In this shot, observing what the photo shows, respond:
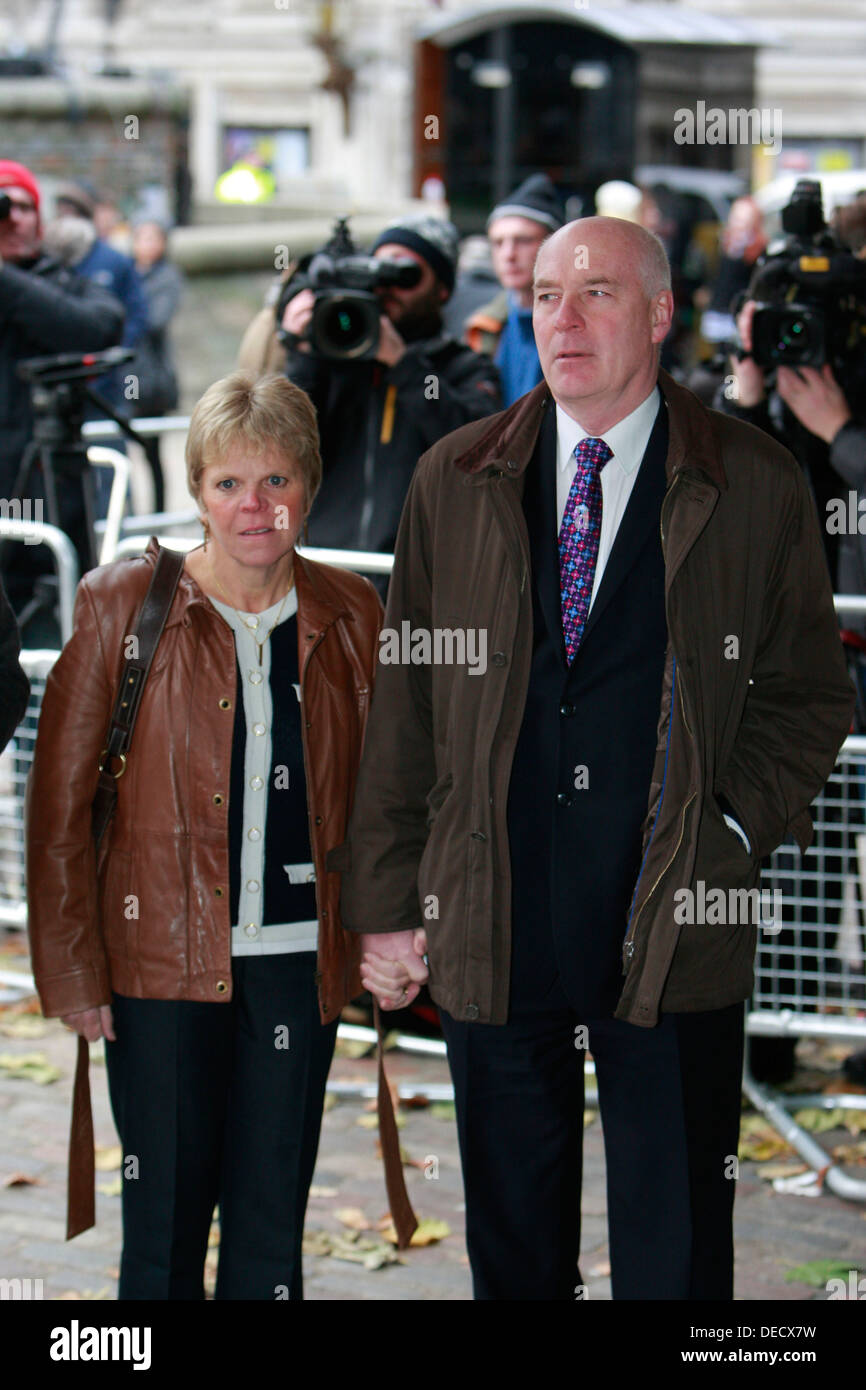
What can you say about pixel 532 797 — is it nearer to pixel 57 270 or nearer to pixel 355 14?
pixel 57 270

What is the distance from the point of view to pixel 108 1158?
5.10 m

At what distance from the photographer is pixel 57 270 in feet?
26.4

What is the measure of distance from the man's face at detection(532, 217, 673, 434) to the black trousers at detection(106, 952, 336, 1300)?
1.18m

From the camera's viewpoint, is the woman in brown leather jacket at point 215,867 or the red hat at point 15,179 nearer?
the woman in brown leather jacket at point 215,867

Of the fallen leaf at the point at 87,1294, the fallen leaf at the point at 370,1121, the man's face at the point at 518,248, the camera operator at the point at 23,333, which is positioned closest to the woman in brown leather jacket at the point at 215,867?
the fallen leaf at the point at 87,1294

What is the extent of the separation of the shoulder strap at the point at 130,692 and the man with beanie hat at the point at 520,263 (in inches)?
121

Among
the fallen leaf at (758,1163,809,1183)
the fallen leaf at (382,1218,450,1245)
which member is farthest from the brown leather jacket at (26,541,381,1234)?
the fallen leaf at (758,1163,809,1183)

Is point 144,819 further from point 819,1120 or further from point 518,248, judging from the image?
point 518,248

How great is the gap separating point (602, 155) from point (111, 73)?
8.32 metres

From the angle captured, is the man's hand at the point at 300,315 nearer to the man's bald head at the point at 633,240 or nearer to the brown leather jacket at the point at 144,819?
the brown leather jacket at the point at 144,819

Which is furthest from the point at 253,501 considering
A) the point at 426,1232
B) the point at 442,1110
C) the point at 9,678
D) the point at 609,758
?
the point at 442,1110

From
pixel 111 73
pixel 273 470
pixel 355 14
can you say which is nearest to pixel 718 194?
pixel 111 73

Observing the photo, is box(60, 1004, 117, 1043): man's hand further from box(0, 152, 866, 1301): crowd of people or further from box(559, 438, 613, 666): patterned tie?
box(559, 438, 613, 666): patterned tie

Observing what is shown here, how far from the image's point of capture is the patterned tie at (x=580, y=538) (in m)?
3.17
